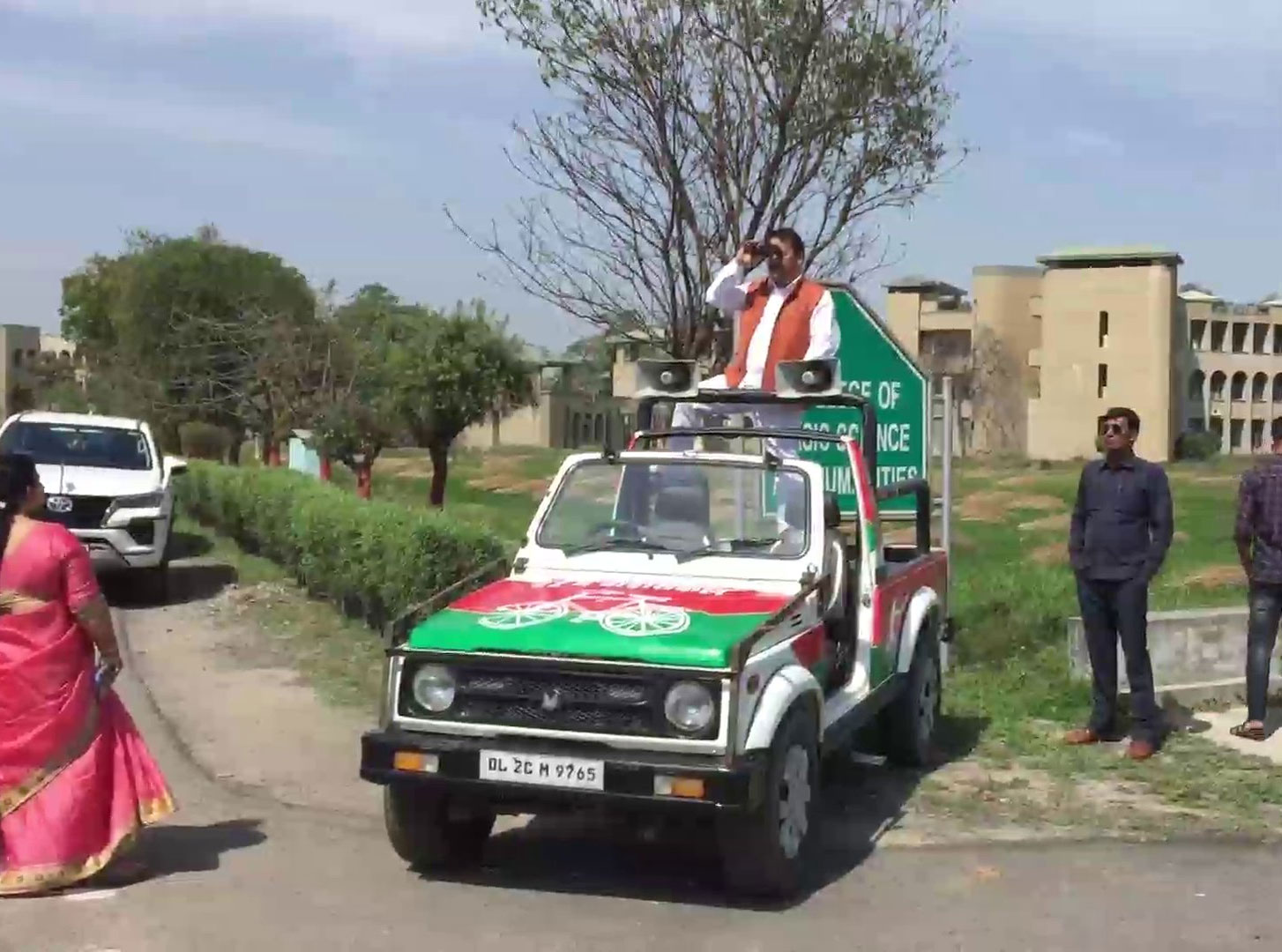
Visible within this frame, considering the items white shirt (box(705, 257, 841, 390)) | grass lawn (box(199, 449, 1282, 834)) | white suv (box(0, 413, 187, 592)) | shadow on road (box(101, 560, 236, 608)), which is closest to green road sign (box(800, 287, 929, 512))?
grass lawn (box(199, 449, 1282, 834))

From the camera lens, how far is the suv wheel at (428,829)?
20.5 feet

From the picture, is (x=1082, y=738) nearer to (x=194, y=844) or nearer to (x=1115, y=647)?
(x=1115, y=647)

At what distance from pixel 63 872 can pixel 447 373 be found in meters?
21.7

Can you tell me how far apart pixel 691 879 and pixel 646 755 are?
0.91 meters

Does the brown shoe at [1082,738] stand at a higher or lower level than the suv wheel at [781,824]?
lower

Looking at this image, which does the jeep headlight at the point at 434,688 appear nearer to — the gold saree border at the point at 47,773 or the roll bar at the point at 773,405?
the gold saree border at the point at 47,773

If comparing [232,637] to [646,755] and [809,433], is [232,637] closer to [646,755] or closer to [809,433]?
[809,433]

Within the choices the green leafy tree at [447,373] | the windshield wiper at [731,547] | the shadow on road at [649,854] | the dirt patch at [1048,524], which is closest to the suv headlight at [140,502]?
the shadow on road at [649,854]

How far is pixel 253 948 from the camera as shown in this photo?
5.50 metres

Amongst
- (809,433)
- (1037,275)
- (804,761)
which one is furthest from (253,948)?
(1037,275)

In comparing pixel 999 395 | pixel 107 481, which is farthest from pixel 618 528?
pixel 999 395

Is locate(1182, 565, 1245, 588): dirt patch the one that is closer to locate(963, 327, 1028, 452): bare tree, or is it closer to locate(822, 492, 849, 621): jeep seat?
locate(822, 492, 849, 621): jeep seat

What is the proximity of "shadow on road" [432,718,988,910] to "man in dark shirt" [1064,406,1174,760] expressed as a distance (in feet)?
5.56

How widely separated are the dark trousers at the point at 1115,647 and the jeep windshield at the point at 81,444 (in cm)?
953
